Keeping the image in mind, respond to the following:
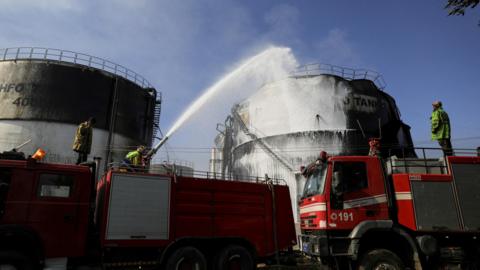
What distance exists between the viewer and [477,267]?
9414mm

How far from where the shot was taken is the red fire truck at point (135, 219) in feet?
24.9

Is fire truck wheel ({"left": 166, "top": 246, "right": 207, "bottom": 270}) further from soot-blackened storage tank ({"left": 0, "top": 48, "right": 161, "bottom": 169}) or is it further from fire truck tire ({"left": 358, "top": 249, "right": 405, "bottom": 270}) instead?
soot-blackened storage tank ({"left": 0, "top": 48, "right": 161, "bottom": 169})

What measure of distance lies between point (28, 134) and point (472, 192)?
83.1ft

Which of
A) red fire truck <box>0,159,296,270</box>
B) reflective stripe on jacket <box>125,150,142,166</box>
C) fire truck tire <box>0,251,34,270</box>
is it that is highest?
reflective stripe on jacket <box>125,150,142,166</box>

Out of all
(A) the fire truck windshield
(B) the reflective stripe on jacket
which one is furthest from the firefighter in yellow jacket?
(A) the fire truck windshield

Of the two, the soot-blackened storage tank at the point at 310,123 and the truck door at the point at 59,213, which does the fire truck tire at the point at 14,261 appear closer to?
the truck door at the point at 59,213

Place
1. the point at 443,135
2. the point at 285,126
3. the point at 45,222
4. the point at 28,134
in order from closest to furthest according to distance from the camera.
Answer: the point at 45,222 < the point at 443,135 < the point at 28,134 < the point at 285,126

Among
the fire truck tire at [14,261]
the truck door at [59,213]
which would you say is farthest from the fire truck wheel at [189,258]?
the fire truck tire at [14,261]

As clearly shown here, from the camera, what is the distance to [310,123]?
81.9ft

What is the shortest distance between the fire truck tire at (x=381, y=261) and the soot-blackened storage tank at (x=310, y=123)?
14.3m

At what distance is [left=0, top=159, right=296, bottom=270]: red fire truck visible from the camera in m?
7.60

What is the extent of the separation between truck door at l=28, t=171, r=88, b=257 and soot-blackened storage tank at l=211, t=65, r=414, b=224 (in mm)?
17180

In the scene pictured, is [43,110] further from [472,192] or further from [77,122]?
[472,192]

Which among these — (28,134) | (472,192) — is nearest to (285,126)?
(472,192)
